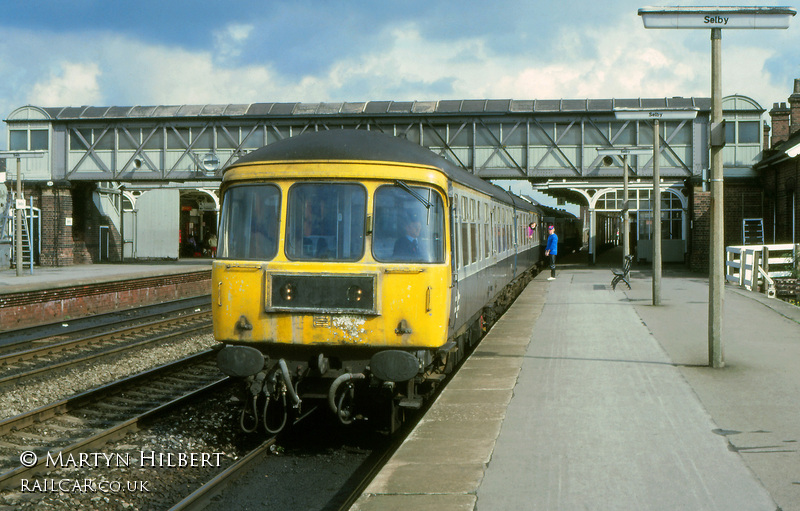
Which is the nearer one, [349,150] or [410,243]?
[410,243]

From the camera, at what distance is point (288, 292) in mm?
7332

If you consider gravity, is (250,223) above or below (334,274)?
above

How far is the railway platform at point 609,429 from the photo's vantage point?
5031 mm

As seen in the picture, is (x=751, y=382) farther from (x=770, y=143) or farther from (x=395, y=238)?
(x=770, y=143)

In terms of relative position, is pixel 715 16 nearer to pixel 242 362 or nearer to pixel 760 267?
pixel 242 362

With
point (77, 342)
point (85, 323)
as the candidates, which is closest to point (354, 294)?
point (77, 342)

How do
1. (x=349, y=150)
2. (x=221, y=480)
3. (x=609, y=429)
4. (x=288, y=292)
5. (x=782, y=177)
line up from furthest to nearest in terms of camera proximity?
(x=782, y=177) → (x=349, y=150) → (x=288, y=292) → (x=609, y=429) → (x=221, y=480)

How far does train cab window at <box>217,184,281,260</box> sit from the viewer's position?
751 centimetres

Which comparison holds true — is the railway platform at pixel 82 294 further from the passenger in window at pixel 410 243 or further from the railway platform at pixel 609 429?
the passenger in window at pixel 410 243

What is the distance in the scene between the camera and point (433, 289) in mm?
7230

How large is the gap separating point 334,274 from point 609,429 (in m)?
2.63

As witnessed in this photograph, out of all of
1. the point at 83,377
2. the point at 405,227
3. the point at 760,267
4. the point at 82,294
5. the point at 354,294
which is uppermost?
the point at 405,227

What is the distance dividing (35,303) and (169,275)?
633 cm

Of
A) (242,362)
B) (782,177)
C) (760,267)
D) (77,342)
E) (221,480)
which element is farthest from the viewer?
(782,177)
